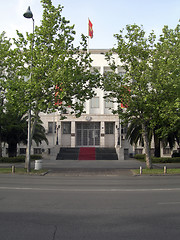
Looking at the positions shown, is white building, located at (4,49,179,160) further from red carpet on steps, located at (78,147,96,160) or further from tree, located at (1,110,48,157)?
tree, located at (1,110,48,157)

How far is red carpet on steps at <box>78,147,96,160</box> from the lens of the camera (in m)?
34.7

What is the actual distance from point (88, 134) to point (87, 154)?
7.53 metres

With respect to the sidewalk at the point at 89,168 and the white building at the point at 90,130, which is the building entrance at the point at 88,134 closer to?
the white building at the point at 90,130

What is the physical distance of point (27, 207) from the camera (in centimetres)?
781

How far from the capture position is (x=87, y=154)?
36562 millimetres

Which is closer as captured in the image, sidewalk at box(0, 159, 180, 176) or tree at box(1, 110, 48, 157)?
sidewalk at box(0, 159, 180, 176)

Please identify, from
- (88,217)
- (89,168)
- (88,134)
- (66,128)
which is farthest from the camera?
(88,134)

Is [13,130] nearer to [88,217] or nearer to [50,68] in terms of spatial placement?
[50,68]

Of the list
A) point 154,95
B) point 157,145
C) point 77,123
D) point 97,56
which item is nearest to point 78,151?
point 77,123

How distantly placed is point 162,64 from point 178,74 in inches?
64.6

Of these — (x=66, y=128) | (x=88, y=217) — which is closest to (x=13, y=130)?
(x=66, y=128)

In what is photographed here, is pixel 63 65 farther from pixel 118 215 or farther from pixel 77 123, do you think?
pixel 77 123

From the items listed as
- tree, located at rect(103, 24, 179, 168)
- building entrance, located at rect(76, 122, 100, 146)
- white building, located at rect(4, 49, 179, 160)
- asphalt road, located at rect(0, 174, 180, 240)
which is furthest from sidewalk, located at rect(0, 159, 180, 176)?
building entrance, located at rect(76, 122, 100, 146)

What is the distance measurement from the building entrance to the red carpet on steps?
3.51 metres
